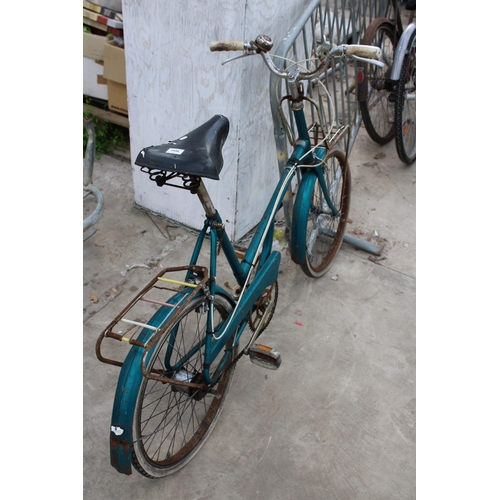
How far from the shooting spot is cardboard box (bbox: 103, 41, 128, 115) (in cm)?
427

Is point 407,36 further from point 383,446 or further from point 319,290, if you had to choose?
point 383,446

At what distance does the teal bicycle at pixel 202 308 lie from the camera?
2.04 m

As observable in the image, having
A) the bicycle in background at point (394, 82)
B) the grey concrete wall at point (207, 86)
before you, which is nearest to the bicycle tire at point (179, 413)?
the grey concrete wall at point (207, 86)

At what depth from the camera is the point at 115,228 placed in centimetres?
396

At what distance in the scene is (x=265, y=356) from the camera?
265 cm

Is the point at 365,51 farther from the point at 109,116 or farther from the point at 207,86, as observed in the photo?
the point at 109,116

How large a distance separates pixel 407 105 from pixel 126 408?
3754mm

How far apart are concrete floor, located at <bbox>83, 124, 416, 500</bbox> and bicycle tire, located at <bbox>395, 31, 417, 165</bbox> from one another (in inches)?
29.2

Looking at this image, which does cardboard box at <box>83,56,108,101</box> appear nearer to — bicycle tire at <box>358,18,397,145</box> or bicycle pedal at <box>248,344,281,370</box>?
bicycle tire at <box>358,18,397,145</box>

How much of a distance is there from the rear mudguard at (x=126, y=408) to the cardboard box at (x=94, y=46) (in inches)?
127

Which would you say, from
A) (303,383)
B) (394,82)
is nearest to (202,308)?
(303,383)

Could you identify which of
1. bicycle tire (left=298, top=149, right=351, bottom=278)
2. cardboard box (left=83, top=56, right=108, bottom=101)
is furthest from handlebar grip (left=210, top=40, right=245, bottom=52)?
cardboard box (left=83, top=56, right=108, bottom=101)

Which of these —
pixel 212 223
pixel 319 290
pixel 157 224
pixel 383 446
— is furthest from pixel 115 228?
pixel 383 446

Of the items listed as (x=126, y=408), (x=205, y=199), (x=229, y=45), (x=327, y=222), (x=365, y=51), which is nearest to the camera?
(x=126, y=408)
